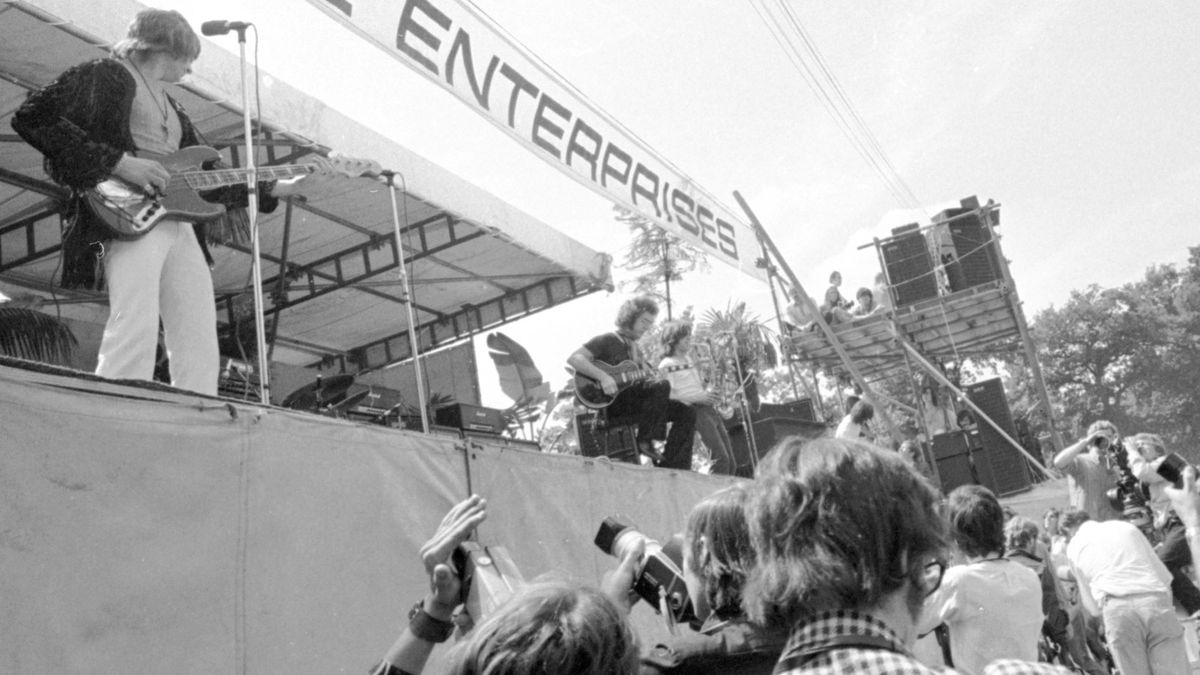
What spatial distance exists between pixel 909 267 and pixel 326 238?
902cm

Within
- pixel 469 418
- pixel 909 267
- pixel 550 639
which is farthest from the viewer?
pixel 909 267

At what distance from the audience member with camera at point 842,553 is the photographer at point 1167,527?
383 cm

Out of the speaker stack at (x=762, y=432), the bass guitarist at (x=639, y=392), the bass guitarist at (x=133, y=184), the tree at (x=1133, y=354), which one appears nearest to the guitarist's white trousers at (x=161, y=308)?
the bass guitarist at (x=133, y=184)

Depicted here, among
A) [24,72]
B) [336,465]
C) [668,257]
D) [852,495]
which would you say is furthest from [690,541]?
[668,257]

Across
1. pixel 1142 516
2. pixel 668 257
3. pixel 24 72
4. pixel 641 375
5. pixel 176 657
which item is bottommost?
pixel 1142 516

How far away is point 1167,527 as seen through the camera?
6234 millimetres

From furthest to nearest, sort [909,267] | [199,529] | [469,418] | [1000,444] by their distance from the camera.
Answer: [909,267]
[1000,444]
[469,418]
[199,529]

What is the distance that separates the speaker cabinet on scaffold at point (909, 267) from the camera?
1416 cm

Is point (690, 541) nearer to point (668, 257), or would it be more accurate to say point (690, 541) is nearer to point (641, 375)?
point (641, 375)

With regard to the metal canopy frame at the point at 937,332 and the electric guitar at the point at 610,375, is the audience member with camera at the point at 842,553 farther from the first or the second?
the metal canopy frame at the point at 937,332

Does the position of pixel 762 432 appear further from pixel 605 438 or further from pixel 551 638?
pixel 551 638

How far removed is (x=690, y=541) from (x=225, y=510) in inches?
62.3

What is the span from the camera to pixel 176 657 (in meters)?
2.46

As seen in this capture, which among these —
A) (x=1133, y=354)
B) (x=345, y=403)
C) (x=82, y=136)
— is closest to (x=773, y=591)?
(x=82, y=136)
